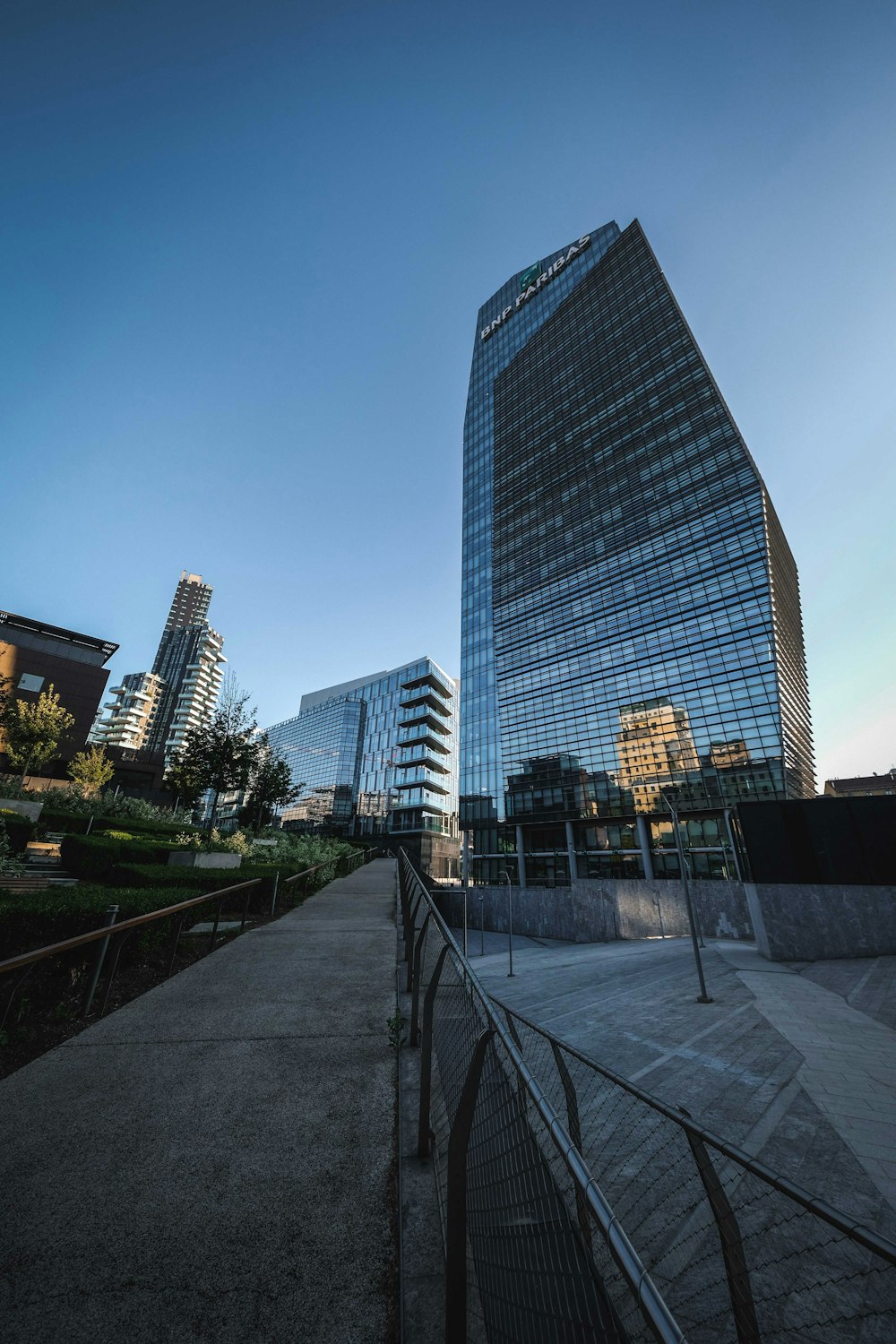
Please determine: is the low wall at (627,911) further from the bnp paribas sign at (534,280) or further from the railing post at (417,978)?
the bnp paribas sign at (534,280)

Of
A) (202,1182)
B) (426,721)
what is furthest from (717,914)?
(426,721)

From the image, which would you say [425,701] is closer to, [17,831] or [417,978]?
[17,831]

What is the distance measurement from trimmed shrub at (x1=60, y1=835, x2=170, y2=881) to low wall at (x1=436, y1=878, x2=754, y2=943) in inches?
850

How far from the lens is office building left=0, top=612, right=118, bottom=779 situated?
46750 mm

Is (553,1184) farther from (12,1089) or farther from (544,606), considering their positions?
(544,606)

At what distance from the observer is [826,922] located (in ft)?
51.8

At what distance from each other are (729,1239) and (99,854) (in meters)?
15.5

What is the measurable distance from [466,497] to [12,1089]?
95.9 m

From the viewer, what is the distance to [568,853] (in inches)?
2082

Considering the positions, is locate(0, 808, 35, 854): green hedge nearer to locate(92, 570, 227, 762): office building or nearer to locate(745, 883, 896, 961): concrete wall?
locate(745, 883, 896, 961): concrete wall

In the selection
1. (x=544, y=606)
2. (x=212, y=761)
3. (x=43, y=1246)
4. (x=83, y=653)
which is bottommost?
(x=43, y=1246)

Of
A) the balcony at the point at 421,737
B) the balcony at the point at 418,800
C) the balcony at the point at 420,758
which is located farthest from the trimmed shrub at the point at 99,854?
the balcony at the point at 421,737

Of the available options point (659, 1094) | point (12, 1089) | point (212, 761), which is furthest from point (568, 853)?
point (12, 1089)

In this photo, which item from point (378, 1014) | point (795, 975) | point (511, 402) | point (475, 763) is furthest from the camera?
point (511, 402)
